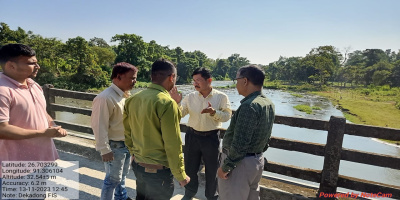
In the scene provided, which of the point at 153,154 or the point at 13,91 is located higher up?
the point at 13,91

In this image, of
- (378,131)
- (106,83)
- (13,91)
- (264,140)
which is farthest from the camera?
(106,83)

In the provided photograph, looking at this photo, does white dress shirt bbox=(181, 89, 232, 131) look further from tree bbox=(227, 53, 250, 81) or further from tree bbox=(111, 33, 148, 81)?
tree bbox=(227, 53, 250, 81)

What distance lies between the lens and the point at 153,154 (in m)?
2.09

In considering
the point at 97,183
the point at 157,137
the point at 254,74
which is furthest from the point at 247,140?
the point at 97,183

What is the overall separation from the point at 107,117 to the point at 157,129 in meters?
0.79

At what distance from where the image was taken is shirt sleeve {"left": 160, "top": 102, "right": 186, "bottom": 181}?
1.99 m

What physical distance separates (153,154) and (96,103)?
36.6 inches

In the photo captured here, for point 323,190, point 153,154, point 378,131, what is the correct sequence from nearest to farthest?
point 153,154 < point 378,131 < point 323,190

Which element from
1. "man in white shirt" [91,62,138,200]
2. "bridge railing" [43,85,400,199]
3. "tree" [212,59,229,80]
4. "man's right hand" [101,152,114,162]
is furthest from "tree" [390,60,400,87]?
"tree" [212,59,229,80]

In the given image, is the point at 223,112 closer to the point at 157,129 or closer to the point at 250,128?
the point at 250,128

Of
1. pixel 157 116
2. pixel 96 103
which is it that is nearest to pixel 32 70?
pixel 96 103

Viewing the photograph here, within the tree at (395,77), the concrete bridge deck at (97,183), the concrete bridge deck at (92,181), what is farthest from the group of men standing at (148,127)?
the tree at (395,77)

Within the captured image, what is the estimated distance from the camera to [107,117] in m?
2.56

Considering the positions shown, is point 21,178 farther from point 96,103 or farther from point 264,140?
point 264,140
